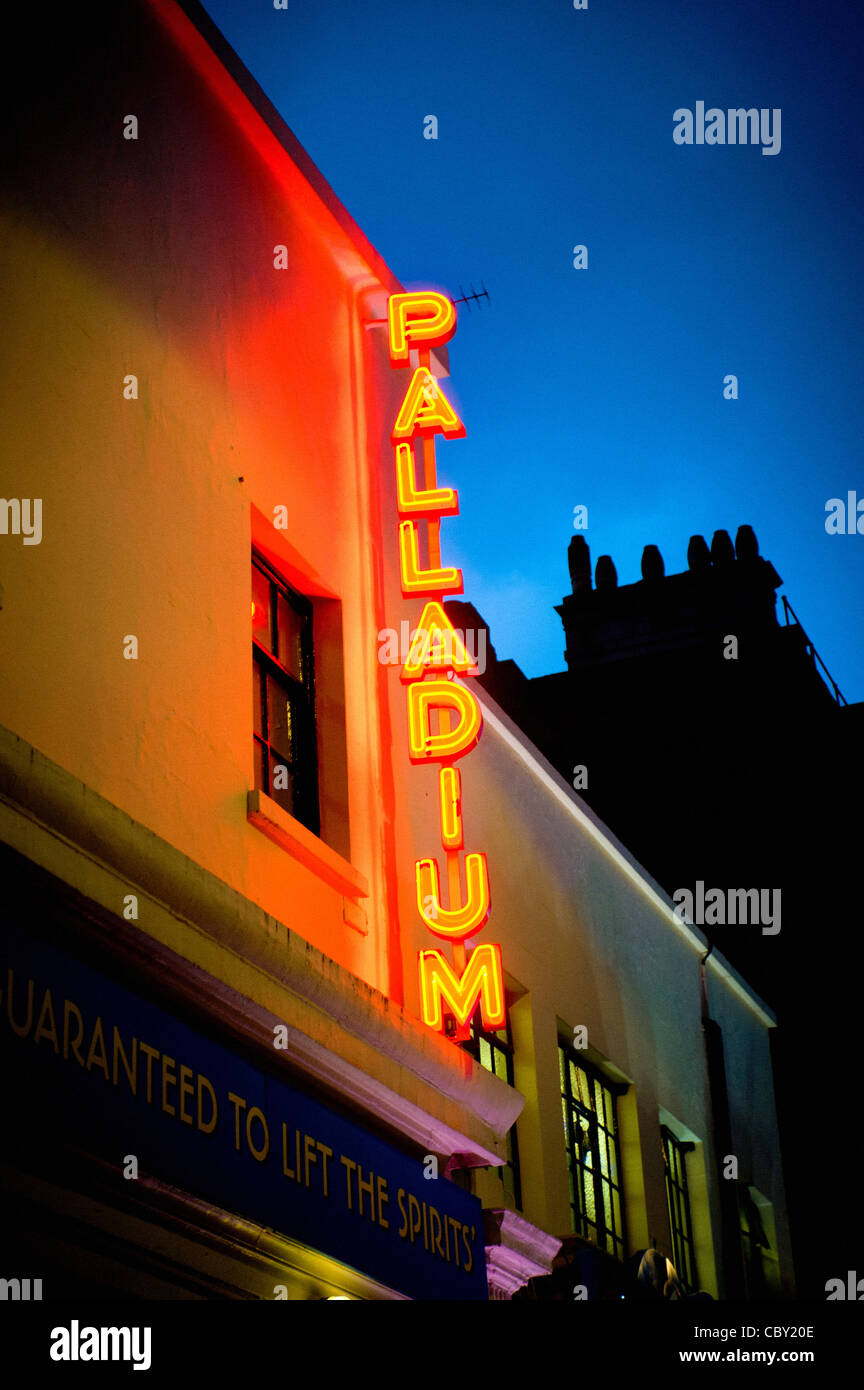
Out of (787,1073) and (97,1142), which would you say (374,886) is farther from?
(787,1073)

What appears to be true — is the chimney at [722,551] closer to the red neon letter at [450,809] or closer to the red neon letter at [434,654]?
the red neon letter at [434,654]

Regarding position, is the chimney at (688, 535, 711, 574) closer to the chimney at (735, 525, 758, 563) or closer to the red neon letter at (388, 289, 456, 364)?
the chimney at (735, 525, 758, 563)

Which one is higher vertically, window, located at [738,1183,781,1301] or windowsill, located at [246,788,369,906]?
windowsill, located at [246,788,369,906]

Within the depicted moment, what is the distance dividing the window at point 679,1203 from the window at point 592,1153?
107 centimetres

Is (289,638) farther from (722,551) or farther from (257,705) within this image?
(722,551)

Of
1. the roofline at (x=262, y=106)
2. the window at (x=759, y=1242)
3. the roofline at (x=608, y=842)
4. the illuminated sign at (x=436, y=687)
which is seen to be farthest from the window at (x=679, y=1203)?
the roofline at (x=262, y=106)

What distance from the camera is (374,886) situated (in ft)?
Result: 36.0

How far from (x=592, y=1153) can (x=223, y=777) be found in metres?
6.78

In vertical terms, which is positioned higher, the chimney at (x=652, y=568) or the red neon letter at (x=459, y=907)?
the chimney at (x=652, y=568)

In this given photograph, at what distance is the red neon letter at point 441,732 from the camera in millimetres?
11250

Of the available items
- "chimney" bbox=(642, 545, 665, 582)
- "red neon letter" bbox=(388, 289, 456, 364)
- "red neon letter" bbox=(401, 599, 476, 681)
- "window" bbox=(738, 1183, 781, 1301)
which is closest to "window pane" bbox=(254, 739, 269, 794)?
"red neon letter" bbox=(401, 599, 476, 681)

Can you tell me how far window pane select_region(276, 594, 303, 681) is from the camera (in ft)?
36.5

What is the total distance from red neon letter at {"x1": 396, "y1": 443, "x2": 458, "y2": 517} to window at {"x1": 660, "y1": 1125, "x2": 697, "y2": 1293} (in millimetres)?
7313
